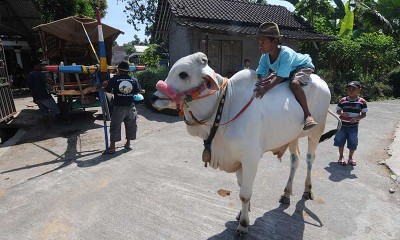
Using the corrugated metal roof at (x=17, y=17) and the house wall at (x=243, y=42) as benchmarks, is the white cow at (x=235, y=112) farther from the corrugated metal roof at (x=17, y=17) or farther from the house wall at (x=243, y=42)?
the corrugated metal roof at (x=17, y=17)

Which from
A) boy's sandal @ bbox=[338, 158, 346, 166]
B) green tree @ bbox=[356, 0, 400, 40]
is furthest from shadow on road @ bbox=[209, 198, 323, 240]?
green tree @ bbox=[356, 0, 400, 40]

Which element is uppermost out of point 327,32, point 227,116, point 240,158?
point 327,32

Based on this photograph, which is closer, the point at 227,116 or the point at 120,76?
the point at 227,116

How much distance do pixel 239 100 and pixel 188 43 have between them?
9.62m

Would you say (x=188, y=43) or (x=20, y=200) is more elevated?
(x=188, y=43)

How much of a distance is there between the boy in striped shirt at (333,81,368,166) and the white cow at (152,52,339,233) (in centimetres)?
206

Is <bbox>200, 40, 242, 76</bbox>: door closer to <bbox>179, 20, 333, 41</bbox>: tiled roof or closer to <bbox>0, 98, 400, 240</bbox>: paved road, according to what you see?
<bbox>179, 20, 333, 41</bbox>: tiled roof

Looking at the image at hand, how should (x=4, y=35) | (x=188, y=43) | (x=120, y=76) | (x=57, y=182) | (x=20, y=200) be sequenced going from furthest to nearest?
1. (x=4, y=35)
2. (x=188, y=43)
3. (x=120, y=76)
4. (x=57, y=182)
5. (x=20, y=200)

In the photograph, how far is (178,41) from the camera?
13461mm

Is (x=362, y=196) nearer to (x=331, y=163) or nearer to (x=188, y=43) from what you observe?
(x=331, y=163)

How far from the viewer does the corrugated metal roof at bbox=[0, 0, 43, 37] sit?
539 inches

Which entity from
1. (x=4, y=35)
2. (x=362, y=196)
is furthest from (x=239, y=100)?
(x=4, y=35)

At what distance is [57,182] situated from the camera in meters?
4.38

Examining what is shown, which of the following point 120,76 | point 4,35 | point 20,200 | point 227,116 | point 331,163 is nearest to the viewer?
point 227,116
